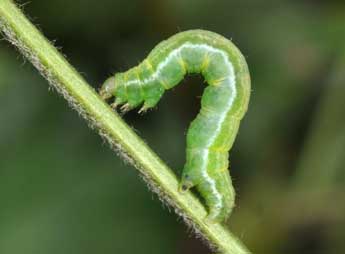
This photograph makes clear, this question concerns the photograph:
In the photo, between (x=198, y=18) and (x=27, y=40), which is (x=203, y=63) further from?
(x=198, y=18)

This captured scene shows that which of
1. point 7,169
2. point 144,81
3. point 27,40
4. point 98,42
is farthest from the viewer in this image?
point 98,42

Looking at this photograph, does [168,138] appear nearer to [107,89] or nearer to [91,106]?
[107,89]

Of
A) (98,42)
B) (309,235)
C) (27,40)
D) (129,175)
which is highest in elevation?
(27,40)

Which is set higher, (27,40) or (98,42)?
(27,40)

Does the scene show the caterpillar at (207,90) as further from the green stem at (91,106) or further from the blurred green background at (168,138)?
the blurred green background at (168,138)

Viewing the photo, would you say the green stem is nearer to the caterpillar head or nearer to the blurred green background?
the caterpillar head

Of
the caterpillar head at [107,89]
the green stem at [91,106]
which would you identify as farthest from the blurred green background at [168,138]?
the green stem at [91,106]

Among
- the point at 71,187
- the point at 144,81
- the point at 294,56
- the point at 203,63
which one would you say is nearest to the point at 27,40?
the point at 144,81
